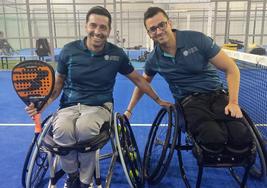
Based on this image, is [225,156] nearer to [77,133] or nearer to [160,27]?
[77,133]

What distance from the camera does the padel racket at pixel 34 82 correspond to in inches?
69.2

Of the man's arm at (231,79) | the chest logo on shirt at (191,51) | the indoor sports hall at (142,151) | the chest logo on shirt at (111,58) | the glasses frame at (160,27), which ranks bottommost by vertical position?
the indoor sports hall at (142,151)

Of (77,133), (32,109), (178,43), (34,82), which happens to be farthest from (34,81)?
(178,43)

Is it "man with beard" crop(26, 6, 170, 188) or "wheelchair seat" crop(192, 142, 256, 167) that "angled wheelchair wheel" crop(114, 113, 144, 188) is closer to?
"man with beard" crop(26, 6, 170, 188)

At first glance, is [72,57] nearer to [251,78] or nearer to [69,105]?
[69,105]

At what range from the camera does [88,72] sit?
1.93 metres

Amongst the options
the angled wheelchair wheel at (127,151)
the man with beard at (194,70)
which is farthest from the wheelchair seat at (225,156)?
the angled wheelchair wheel at (127,151)

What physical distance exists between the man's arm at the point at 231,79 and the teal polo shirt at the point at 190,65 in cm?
5

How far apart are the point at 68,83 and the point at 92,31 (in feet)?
1.42

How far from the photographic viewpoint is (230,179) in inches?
85.8

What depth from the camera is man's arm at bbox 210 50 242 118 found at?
5.54ft

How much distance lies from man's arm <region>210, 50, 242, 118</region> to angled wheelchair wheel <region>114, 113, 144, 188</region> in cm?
68

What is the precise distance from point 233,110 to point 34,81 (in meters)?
1.28

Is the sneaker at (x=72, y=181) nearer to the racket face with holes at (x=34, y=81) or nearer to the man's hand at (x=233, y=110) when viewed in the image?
the racket face with holes at (x=34, y=81)
